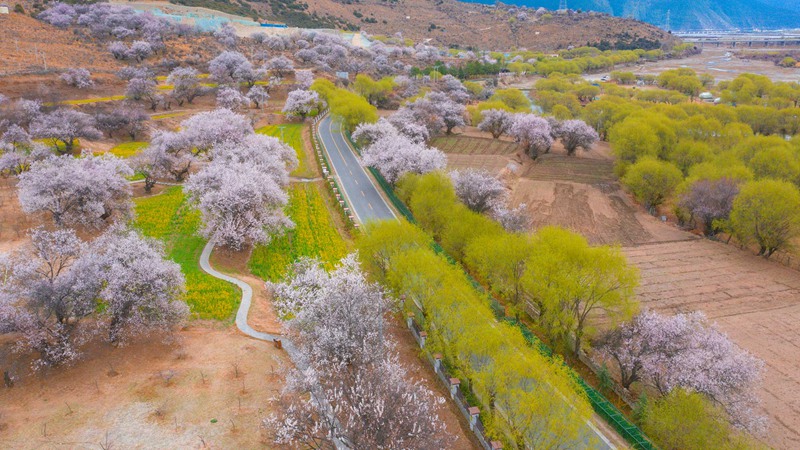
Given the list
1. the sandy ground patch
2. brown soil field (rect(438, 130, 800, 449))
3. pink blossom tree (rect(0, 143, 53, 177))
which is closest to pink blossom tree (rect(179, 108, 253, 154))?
pink blossom tree (rect(0, 143, 53, 177))

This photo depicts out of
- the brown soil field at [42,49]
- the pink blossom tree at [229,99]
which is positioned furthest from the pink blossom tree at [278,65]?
the brown soil field at [42,49]

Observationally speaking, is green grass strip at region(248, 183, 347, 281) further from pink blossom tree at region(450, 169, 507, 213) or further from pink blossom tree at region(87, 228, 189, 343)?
pink blossom tree at region(450, 169, 507, 213)

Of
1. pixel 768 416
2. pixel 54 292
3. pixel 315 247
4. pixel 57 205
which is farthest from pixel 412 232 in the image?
pixel 57 205

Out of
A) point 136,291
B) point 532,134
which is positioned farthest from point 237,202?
point 532,134

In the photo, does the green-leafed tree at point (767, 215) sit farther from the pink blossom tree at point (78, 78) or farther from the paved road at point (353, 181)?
the pink blossom tree at point (78, 78)

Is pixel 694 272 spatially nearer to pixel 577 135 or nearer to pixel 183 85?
pixel 577 135
